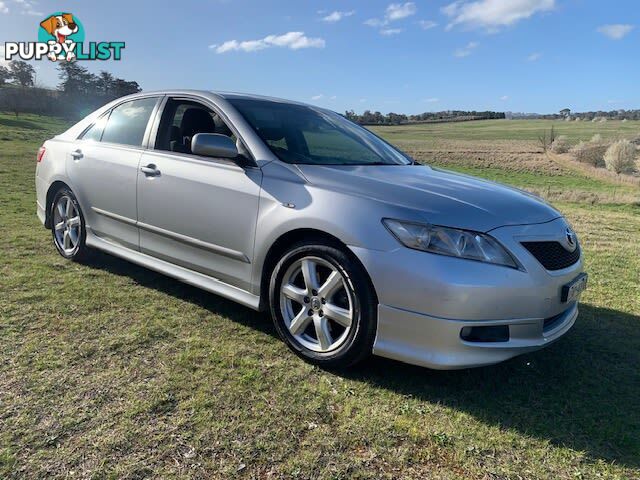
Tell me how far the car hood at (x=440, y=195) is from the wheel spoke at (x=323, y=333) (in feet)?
2.53

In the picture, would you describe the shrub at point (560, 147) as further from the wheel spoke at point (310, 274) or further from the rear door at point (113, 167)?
the wheel spoke at point (310, 274)

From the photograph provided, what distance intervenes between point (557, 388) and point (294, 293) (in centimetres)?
162

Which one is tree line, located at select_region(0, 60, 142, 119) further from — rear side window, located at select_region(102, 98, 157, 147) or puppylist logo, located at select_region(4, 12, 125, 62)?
rear side window, located at select_region(102, 98, 157, 147)

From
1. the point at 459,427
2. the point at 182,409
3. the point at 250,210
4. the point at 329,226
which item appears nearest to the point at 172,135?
the point at 250,210

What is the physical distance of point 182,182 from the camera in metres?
3.59

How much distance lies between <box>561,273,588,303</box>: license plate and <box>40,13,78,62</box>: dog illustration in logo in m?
37.7

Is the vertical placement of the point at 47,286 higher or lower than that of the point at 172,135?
lower

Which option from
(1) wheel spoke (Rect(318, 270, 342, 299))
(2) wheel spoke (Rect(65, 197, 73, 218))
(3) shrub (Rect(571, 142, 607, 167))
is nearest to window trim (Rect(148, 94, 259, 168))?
(1) wheel spoke (Rect(318, 270, 342, 299))

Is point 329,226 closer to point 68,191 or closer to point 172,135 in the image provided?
point 172,135

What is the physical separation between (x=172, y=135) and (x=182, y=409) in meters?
2.28

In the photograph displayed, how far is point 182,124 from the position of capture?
3.95 meters

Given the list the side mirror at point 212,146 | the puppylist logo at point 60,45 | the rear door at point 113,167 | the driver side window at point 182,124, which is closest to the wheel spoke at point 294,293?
the side mirror at point 212,146

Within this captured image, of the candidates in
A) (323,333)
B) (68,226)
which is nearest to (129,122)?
(68,226)

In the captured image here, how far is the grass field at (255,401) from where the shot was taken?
84.4 inches
